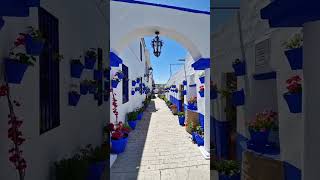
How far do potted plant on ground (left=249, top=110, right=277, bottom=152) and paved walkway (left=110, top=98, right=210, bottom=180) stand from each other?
2.68 meters

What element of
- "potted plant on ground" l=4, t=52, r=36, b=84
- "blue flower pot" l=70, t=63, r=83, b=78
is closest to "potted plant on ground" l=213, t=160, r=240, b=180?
"blue flower pot" l=70, t=63, r=83, b=78

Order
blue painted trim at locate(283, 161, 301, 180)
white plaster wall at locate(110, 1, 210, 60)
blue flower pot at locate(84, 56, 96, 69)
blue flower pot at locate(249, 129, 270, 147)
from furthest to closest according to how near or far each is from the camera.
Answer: white plaster wall at locate(110, 1, 210, 60) < blue flower pot at locate(84, 56, 96, 69) < blue flower pot at locate(249, 129, 270, 147) < blue painted trim at locate(283, 161, 301, 180)

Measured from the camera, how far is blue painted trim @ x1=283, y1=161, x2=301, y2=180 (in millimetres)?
2849

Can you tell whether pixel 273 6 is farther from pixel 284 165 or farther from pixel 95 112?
pixel 95 112

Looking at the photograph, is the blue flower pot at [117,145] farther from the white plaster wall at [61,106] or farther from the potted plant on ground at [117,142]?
the white plaster wall at [61,106]

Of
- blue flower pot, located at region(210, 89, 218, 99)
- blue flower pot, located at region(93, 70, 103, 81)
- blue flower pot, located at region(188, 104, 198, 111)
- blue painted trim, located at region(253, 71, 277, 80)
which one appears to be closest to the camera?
blue painted trim, located at region(253, 71, 277, 80)

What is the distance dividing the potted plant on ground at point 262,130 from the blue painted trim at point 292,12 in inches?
56.5

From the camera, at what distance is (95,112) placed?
18.0 ft

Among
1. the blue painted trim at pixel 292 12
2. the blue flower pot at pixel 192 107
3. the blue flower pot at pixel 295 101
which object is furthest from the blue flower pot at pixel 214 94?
the blue painted trim at pixel 292 12

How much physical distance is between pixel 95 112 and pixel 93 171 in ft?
5.31

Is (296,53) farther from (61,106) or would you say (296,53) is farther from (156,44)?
(156,44)

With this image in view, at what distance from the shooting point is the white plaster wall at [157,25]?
25.0 feet

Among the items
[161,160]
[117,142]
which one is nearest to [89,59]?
[161,160]

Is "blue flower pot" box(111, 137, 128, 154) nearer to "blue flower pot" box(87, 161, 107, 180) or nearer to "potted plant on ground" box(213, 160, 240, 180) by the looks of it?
"potted plant on ground" box(213, 160, 240, 180)
